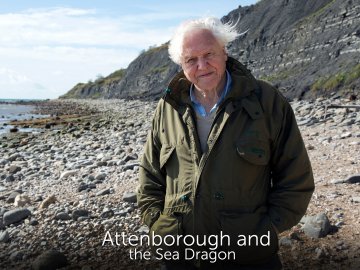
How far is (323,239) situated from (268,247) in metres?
2.51

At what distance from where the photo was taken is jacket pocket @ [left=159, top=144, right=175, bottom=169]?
10.4ft

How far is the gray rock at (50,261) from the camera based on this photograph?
5.19 m

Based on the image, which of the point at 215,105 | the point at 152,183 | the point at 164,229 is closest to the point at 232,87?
the point at 215,105

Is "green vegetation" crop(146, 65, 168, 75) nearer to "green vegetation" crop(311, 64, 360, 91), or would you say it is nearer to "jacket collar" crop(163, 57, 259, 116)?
"green vegetation" crop(311, 64, 360, 91)

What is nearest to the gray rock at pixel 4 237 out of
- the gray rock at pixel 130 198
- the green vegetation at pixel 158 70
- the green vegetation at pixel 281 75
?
the gray rock at pixel 130 198

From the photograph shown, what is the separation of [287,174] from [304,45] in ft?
129

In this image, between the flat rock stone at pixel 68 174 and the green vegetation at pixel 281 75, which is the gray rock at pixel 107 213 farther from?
the green vegetation at pixel 281 75

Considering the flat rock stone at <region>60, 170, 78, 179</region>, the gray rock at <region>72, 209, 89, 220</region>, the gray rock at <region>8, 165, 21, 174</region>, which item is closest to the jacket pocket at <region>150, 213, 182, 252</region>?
the gray rock at <region>72, 209, 89, 220</region>

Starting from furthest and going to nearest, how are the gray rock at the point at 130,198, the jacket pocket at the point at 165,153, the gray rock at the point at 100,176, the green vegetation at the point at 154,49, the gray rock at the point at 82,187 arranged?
the green vegetation at the point at 154,49, the gray rock at the point at 100,176, the gray rock at the point at 82,187, the gray rock at the point at 130,198, the jacket pocket at the point at 165,153

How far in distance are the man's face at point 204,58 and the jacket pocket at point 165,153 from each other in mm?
475

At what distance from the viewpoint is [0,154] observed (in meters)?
18.4

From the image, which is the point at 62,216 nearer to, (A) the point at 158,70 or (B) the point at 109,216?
(B) the point at 109,216

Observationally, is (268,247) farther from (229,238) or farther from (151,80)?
Result: (151,80)

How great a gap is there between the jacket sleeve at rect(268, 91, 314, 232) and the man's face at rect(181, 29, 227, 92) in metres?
0.46
